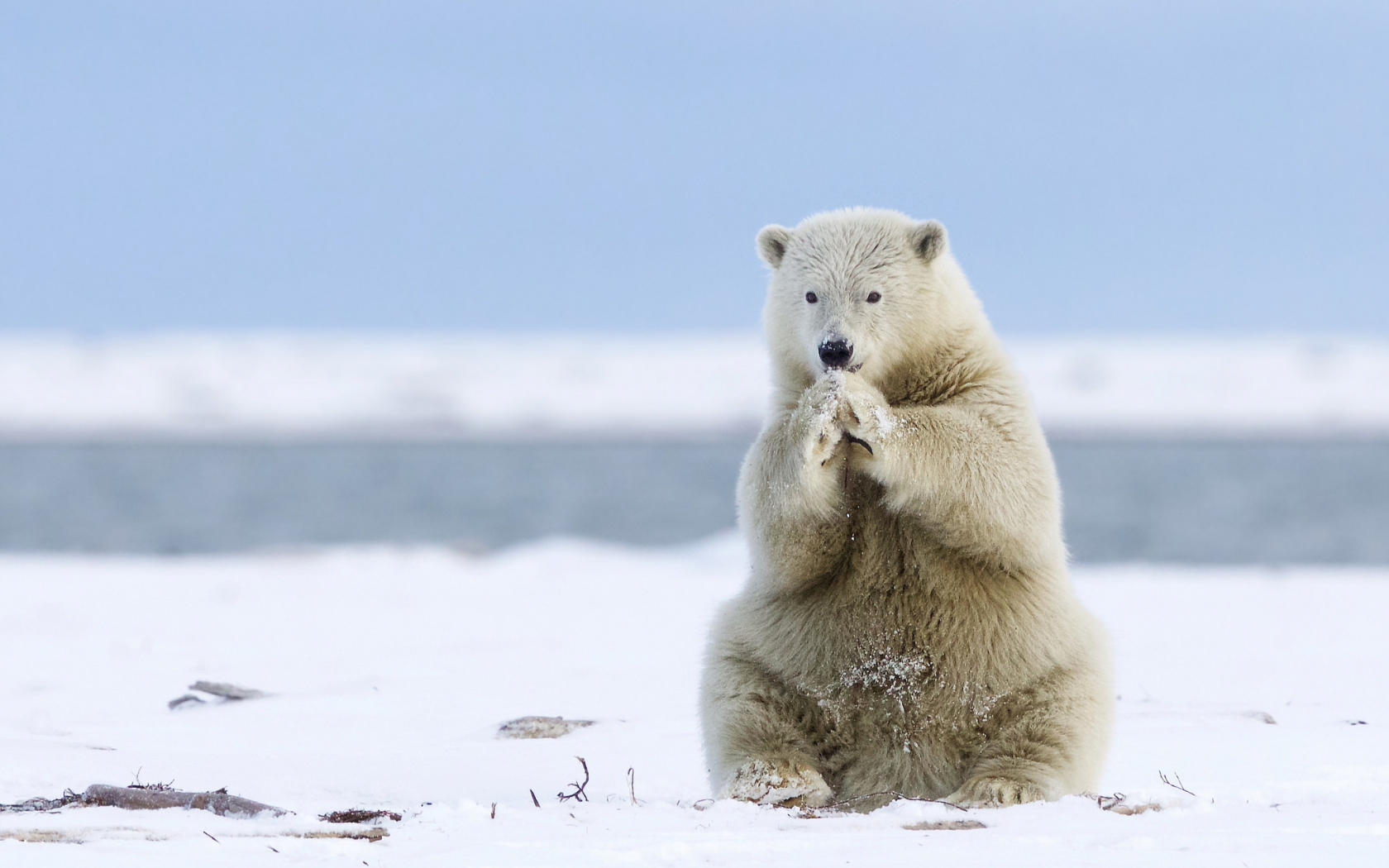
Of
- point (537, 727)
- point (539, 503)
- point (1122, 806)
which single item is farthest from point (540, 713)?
point (539, 503)

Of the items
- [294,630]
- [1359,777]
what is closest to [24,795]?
[1359,777]

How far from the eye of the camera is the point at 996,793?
3.88 m

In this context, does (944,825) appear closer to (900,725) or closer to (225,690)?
(900,725)

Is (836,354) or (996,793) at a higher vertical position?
(836,354)

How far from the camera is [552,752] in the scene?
5.18m

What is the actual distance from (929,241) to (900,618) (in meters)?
1.37

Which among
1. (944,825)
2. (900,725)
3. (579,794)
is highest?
(900,725)

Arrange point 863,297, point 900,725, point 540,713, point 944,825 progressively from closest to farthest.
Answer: point 944,825, point 900,725, point 863,297, point 540,713

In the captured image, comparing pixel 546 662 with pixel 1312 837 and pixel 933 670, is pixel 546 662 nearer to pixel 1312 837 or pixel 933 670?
pixel 933 670

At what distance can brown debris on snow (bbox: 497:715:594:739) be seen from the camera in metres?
5.46

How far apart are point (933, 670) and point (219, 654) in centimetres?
521

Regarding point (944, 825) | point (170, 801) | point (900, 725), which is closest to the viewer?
point (944, 825)

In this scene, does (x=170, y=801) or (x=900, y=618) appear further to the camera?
(x=900, y=618)

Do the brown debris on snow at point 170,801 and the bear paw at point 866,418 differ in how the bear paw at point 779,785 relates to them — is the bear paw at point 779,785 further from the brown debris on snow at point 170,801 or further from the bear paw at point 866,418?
the brown debris on snow at point 170,801
